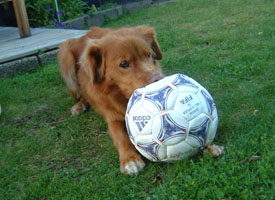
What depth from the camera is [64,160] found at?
11.1 ft

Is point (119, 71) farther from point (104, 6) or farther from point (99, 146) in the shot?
point (104, 6)

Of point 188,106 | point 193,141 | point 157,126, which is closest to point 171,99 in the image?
point 188,106

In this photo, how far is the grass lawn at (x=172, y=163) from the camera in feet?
7.94

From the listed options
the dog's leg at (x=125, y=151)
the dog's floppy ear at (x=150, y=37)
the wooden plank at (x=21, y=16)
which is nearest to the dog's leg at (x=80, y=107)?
the dog's leg at (x=125, y=151)

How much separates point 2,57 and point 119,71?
3933 mm

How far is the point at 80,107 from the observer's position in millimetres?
4621

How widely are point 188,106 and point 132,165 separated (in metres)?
0.77

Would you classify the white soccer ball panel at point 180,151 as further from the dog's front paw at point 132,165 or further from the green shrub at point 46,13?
the green shrub at point 46,13

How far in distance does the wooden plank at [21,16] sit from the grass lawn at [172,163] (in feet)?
5.84

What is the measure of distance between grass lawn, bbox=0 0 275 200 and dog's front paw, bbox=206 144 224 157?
0.19 feet

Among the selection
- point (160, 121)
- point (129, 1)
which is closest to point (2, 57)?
point (160, 121)

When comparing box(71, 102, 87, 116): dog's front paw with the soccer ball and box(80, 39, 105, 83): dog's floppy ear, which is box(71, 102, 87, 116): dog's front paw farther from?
the soccer ball

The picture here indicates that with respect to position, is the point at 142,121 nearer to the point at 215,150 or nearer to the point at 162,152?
the point at 162,152

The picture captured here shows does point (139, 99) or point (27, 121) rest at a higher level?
point (139, 99)
